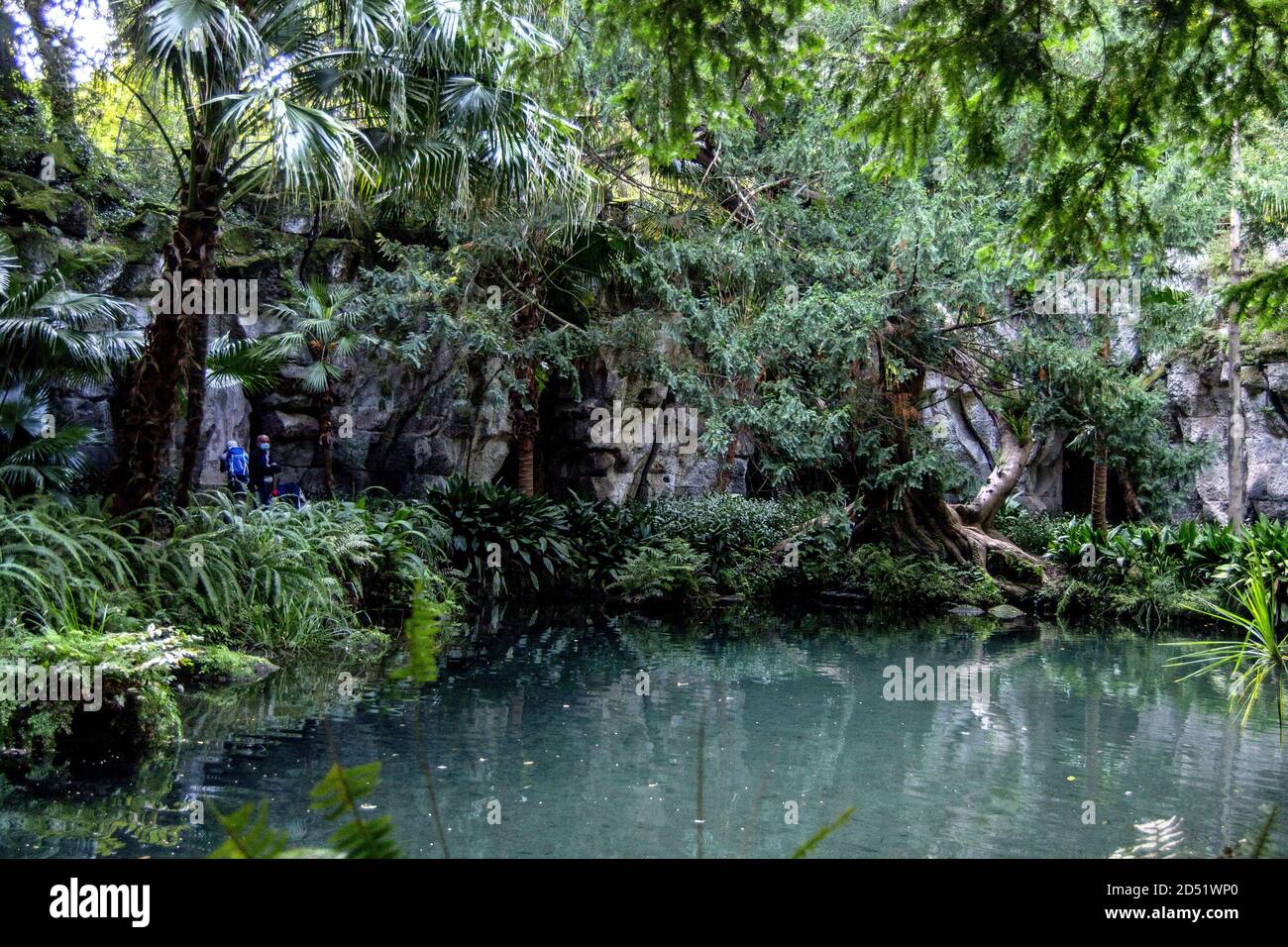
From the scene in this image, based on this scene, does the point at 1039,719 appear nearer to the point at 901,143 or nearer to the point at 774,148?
the point at 901,143

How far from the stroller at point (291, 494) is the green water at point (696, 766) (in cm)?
404

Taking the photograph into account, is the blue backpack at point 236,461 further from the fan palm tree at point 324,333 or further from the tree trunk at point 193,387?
the tree trunk at point 193,387

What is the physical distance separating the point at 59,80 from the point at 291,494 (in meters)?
7.76

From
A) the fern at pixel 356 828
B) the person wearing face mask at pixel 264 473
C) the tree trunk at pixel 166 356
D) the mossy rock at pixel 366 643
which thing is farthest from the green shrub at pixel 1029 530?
the fern at pixel 356 828

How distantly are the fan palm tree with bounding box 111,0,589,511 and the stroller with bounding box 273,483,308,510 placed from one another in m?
2.57

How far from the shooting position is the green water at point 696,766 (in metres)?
4.54

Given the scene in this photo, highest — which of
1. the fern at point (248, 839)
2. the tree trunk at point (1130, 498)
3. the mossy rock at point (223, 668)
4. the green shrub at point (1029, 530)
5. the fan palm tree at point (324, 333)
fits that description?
the fan palm tree at point (324, 333)

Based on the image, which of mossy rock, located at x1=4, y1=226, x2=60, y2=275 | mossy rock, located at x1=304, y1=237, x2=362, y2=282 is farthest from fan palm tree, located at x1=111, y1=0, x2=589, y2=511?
mossy rock, located at x1=304, y1=237, x2=362, y2=282

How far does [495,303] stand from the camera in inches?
584

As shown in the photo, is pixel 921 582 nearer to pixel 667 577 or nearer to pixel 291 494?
pixel 667 577

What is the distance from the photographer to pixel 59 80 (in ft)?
47.6

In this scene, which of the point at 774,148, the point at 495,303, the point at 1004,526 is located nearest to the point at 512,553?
the point at 495,303

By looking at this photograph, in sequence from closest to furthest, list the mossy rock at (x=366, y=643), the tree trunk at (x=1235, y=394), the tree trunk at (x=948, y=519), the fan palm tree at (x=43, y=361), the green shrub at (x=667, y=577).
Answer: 1. the mossy rock at (x=366, y=643)
2. the fan palm tree at (x=43, y=361)
3. the green shrub at (x=667, y=577)
4. the tree trunk at (x=948, y=519)
5. the tree trunk at (x=1235, y=394)
